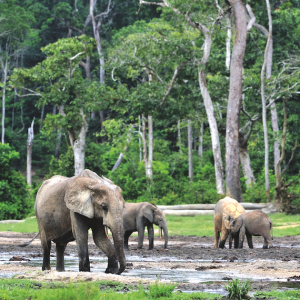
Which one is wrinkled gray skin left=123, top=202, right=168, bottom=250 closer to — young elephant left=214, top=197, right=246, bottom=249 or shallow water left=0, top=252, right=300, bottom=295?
young elephant left=214, top=197, right=246, bottom=249

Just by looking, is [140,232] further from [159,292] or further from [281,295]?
[159,292]

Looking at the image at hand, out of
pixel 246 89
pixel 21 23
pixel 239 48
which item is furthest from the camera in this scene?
pixel 21 23

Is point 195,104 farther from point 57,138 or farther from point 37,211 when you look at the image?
point 37,211

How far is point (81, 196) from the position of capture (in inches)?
351

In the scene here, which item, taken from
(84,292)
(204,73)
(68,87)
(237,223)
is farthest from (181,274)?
(68,87)

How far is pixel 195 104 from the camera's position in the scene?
3703cm

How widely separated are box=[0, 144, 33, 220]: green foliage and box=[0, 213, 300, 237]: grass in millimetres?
2502

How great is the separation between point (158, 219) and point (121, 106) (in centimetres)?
1934

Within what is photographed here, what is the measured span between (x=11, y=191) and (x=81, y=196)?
24272 mm

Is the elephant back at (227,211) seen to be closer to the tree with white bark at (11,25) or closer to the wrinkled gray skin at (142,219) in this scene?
the wrinkled gray skin at (142,219)

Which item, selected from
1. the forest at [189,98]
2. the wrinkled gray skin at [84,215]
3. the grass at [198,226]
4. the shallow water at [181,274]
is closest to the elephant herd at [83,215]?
the wrinkled gray skin at [84,215]

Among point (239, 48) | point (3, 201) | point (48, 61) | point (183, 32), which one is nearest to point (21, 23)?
point (48, 61)

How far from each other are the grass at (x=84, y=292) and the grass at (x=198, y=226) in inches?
587

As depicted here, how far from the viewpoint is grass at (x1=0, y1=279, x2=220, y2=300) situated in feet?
20.9
